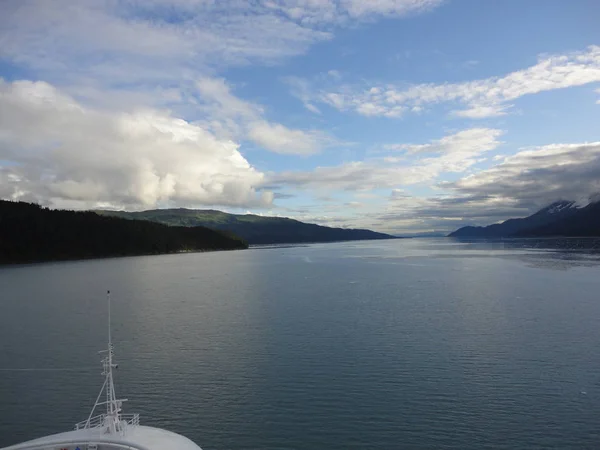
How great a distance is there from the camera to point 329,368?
1799 inches

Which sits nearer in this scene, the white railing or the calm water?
the white railing

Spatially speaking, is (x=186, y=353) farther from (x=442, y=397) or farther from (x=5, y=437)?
(x=442, y=397)

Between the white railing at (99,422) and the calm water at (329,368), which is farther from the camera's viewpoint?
the calm water at (329,368)

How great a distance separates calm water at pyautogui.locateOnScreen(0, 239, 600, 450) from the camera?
107ft

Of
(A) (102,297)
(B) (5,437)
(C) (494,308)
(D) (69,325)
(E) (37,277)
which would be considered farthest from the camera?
(E) (37,277)

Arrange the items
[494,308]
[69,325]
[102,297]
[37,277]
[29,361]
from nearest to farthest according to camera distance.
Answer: [29,361] → [69,325] → [494,308] → [102,297] → [37,277]

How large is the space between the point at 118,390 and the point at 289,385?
52.9 feet

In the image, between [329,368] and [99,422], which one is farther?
[329,368]

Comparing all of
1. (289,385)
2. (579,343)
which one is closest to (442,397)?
(289,385)

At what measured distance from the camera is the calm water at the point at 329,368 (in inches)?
1283

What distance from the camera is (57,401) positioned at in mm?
38938

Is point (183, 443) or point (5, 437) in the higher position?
point (183, 443)

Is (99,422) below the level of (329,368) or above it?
above

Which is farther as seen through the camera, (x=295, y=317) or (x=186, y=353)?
(x=295, y=317)
